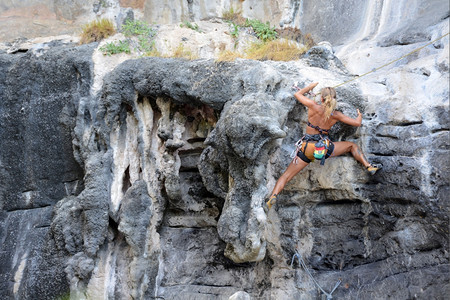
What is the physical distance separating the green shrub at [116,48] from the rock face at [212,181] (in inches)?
6.6

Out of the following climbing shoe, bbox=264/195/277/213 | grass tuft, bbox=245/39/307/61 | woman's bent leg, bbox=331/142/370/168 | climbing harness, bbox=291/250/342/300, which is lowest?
climbing harness, bbox=291/250/342/300

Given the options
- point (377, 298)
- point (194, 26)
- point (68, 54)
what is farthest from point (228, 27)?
point (377, 298)

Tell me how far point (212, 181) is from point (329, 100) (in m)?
1.62

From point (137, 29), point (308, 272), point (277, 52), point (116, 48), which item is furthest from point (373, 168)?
point (137, 29)

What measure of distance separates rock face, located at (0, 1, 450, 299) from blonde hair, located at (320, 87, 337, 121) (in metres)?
0.40

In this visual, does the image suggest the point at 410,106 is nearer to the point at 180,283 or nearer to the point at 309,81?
the point at 309,81

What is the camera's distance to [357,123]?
482 cm

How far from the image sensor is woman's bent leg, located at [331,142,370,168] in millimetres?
4902

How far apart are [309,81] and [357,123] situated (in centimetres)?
81

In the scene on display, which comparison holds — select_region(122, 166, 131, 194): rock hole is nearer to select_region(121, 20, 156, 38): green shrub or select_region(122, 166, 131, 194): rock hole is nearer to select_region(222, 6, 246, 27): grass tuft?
select_region(121, 20, 156, 38): green shrub

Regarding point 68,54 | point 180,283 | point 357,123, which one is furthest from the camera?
point 68,54

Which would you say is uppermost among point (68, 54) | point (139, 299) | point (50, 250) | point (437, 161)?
point (68, 54)

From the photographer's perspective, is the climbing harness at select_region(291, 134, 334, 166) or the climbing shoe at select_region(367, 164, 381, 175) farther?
the climbing shoe at select_region(367, 164, 381, 175)

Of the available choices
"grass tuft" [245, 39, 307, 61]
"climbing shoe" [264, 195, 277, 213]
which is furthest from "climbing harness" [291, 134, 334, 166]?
"grass tuft" [245, 39, 307, 61]
